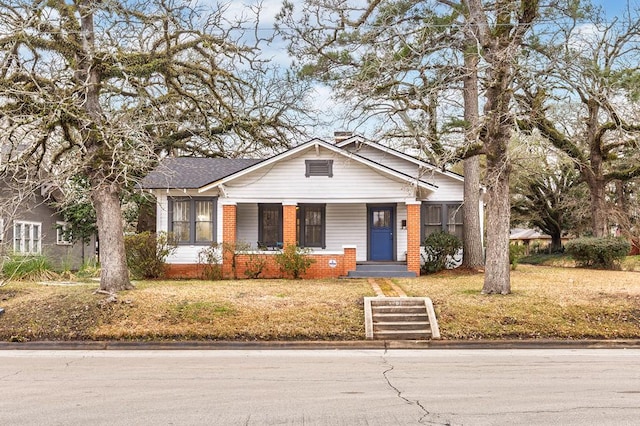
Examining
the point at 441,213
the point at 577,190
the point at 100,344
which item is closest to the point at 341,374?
the point at 100,344

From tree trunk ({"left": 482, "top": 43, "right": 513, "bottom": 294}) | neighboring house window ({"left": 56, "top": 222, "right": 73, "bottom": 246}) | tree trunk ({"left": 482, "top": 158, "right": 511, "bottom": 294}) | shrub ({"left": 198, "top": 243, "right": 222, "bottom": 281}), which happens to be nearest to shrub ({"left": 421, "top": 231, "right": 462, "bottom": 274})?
tree trunk ({"left": 482, "top": 43, "right": 513, "bottom": 294})

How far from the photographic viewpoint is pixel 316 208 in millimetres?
23938

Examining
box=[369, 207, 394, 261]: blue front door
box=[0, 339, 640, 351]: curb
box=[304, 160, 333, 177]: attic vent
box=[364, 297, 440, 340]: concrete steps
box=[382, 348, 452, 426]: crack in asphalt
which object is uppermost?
box=[304, 160, 333, 177]: attic vent

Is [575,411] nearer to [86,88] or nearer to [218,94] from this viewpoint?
[86,88]

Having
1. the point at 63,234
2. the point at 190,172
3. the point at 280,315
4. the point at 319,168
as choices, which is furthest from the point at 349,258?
the point at 63,234

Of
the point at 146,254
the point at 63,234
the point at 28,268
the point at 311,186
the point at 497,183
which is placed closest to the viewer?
the point at 497,183

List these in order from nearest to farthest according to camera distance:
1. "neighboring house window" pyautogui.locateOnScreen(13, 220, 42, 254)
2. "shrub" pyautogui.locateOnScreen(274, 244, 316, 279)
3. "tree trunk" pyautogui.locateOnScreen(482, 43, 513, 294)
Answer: "tree trunk" pyautogui.locateOnScreen(482, 43, 513, 294) < "shrub" pyautogui.locateOnScreen(274, 244, 316, 279) < "neighboring house window" pyautogui.locateOnScreen(13, 220, 42, 254)

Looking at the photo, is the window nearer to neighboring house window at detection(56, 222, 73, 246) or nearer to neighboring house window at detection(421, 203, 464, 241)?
neighboring house window at detection(421, 203, 464, 241)

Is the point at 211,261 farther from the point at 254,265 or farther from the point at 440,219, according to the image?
the point at 440,219

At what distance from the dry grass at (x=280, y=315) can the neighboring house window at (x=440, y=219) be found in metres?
8.01

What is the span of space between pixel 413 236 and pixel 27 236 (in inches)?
656

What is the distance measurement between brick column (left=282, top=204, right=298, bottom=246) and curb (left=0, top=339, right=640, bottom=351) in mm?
9251

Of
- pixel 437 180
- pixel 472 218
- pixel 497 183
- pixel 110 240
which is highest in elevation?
pixel 437 180

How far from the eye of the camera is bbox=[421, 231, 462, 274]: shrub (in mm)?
22531
